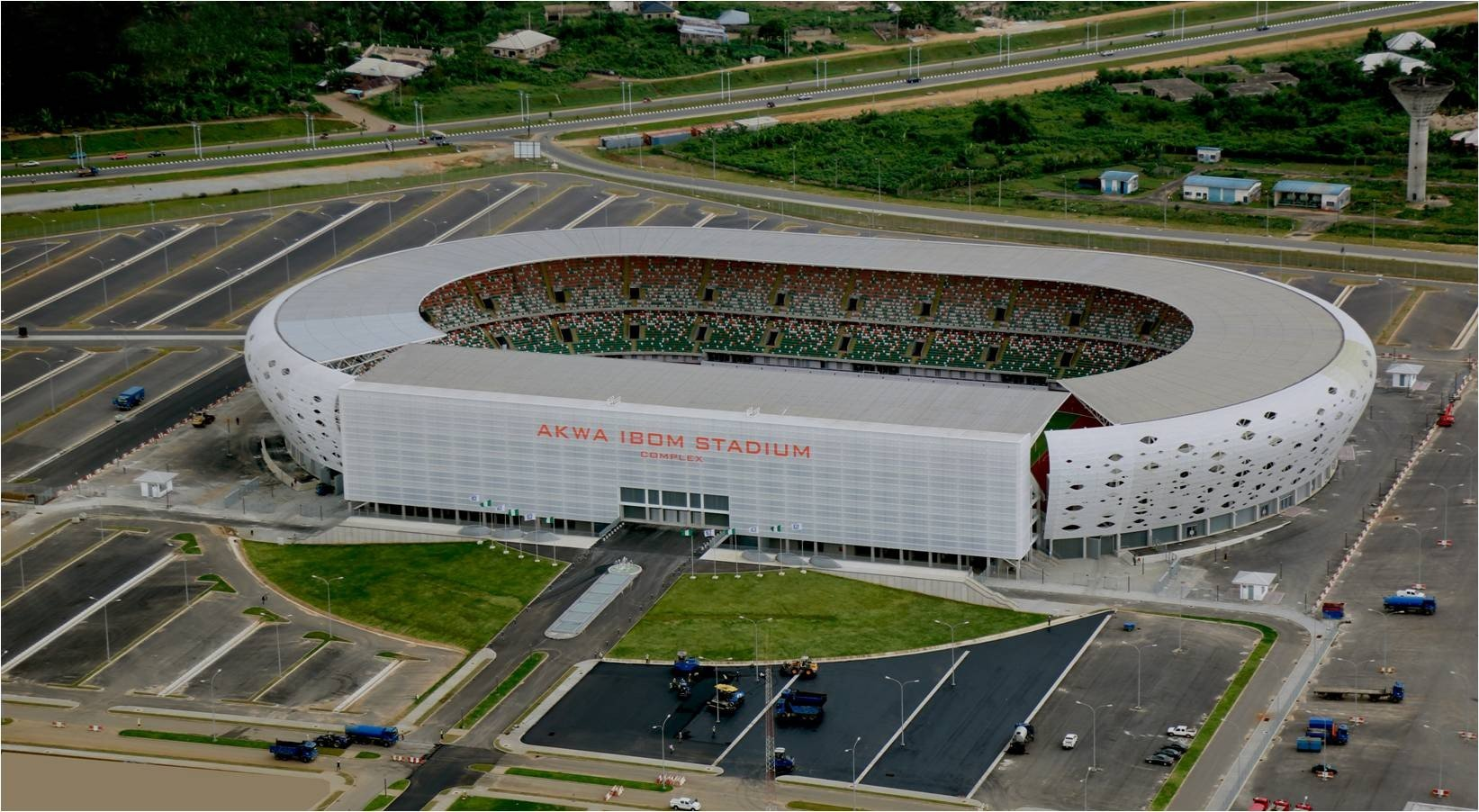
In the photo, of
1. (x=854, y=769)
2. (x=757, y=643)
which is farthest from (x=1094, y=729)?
(x=757, y=643)

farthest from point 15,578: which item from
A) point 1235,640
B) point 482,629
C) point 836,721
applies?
point 1235,640

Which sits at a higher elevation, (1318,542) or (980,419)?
(980,419)

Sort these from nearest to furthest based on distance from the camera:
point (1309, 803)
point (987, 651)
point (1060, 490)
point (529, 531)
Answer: point (1309, 803) → point (987, 651) → point (1060, 490) → point (529, 531)

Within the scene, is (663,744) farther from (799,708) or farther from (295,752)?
(295,752)

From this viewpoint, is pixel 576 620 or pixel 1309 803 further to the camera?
pixel 576 620

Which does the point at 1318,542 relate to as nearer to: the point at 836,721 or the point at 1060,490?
the point at 1060,490

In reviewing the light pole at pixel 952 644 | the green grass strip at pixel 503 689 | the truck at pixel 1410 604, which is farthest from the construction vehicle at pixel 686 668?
the truck at pixel 1410 604

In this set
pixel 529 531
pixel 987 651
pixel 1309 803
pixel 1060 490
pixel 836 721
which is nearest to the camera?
pixel 1309 803

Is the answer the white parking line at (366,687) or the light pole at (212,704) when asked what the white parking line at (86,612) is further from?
the white parking line at (366,687)
